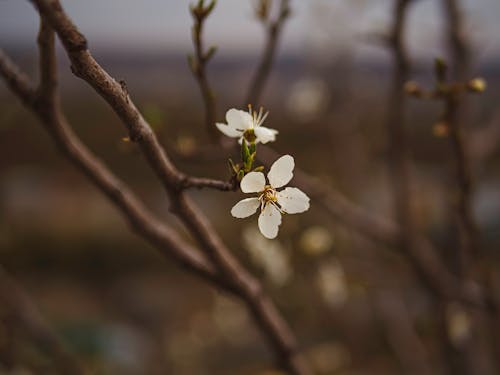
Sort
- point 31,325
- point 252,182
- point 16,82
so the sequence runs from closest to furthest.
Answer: point 252,182, point 16,82, point 31,325

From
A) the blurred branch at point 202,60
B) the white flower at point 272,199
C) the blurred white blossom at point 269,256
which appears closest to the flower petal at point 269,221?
the white flower at point 272,199

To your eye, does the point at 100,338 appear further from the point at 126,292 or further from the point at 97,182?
the point at 97,182

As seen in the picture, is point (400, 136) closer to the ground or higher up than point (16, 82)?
higher up

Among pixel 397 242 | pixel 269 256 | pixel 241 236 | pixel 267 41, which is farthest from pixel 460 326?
pixel 241 236

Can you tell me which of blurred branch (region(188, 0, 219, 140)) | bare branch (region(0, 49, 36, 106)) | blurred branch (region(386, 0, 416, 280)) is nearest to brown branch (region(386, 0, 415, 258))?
blurred branch (region(386, 0, 416, 280))

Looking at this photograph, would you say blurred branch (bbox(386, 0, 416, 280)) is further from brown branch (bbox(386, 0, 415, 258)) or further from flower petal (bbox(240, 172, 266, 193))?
flower petal (bbox(240, 172, 266, 193))

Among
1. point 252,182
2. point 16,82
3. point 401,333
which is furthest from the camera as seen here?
point 401,333

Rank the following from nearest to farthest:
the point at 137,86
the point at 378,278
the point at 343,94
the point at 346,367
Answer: the point at 378,278 → the point at 343,94 → the point at 346,367 → the point at 137,86

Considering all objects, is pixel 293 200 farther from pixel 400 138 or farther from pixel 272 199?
pixel 400 138

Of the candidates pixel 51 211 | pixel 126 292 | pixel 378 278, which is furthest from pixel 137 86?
pixel 378 278
